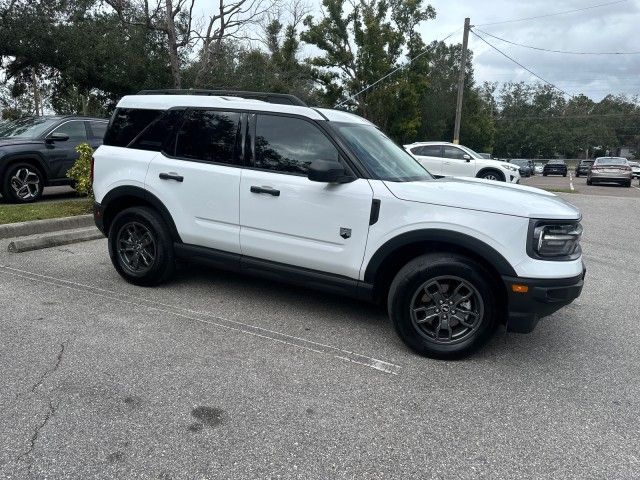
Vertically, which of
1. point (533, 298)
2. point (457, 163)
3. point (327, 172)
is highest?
point (457, 163)

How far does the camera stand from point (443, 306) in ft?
12.1

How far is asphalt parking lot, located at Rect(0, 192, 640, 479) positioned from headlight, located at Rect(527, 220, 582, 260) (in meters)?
0.85

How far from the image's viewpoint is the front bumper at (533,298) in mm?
3400

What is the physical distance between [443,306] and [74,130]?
342 inches

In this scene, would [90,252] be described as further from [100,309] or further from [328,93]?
[328,93]

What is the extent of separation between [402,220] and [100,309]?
2.74 metres

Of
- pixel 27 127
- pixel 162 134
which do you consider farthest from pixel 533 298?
pixel 27 127

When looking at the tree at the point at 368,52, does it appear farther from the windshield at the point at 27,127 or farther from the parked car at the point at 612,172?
the windshield at the point at 27,127

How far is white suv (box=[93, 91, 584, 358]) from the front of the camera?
3.50 m

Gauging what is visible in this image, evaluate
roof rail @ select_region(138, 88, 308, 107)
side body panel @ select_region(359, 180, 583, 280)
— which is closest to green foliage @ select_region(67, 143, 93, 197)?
roof rail @ select_region(138, 88, 308, 107)

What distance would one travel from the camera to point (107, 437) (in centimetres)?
263

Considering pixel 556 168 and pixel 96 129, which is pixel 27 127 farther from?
pixel 556 168

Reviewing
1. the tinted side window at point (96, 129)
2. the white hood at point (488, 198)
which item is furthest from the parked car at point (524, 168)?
the white hood at point (488, 198)

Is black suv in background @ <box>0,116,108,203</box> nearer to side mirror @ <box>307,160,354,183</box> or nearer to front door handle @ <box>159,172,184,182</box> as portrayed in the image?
front door handle @ <box>159,172,184,182</box>
